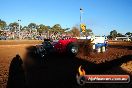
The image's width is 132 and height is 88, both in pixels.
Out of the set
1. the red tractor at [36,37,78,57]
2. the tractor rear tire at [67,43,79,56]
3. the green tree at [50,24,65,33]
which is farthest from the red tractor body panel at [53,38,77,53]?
the green tree at [50,24,65,33]

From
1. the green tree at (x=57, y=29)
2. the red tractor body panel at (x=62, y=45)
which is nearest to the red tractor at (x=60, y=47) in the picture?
the red tractor body panel at (x=62, y=45)

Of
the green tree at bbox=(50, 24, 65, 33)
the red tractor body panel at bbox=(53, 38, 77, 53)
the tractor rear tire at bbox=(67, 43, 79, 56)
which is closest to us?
the tractor rear tire at bbox=(67, 43, 79, 56)

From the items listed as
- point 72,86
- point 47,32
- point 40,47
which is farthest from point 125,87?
point 47,32

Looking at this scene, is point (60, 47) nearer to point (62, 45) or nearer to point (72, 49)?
point (62, 45)

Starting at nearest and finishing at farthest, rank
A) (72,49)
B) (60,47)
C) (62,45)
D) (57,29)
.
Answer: (72,49) → (62,45) → (60,47) → (57,29)

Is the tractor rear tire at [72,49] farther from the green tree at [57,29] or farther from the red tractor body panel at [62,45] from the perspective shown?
the green tree at [57,29]

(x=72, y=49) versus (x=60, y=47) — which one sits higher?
(x=60, y=47)

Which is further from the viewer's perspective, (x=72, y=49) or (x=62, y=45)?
(x=62, y=45)

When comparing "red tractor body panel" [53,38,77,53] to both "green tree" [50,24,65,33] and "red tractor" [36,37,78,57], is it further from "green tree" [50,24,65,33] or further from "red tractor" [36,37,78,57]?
"green tree" [50,24,65,33]

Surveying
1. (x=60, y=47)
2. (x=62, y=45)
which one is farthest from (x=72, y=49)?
(x=60, y=47)

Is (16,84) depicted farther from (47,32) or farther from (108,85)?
(47,32)

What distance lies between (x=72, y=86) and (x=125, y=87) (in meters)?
1.72

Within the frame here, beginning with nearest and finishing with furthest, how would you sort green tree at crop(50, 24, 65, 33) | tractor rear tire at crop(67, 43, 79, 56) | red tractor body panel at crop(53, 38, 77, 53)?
tractor rear tire at crop(67, 43, 79, 56)
red tractor body panel at crop(53, 38, 77, 53)
green tree at crop(50, 24, 65, 33)

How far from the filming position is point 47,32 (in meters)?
122
